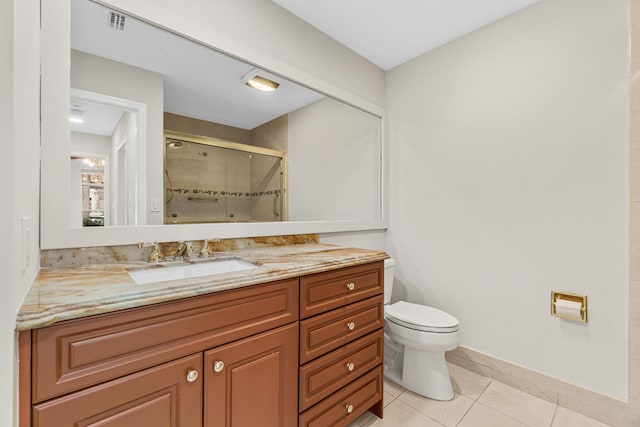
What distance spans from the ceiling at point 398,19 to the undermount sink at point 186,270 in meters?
1.65

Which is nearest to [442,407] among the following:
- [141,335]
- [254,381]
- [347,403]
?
[347,403]

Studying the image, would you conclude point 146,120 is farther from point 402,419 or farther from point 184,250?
point 402,419

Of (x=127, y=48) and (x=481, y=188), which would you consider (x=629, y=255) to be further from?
(x=127, y=48)

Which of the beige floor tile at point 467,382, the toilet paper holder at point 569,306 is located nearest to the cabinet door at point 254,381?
the beige floor tile at point 467,382

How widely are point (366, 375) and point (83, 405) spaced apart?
4.02 ft

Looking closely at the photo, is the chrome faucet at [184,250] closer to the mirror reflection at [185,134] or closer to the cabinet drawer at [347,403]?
the mirror reflection at [185,134]

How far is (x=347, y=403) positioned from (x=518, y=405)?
43.9 inches

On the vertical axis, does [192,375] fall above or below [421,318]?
above

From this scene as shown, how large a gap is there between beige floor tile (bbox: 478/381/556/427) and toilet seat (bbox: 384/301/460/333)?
504 millimetres

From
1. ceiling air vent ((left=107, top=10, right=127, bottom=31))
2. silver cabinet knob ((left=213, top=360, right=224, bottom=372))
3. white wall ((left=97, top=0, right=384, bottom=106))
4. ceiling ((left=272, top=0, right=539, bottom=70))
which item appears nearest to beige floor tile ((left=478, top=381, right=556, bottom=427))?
silver cabinet knob ((left=213, top=360, right=224, bottom=372))

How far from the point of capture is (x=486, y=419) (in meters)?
1.59

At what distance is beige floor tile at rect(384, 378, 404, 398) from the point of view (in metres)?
1.85

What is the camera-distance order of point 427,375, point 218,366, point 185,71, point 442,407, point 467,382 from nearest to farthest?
point 218,366
point 185,71
point 442,407
point 427,375
point 467,382

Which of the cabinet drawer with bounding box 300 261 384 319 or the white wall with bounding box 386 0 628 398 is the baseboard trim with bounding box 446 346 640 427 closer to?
the white wall with bounding box 386 0 628 398
